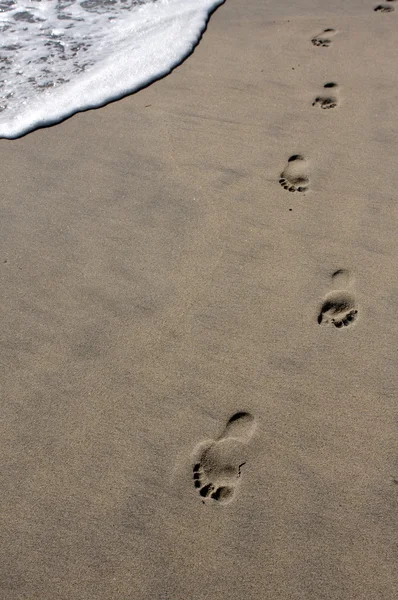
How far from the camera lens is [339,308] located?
231 cm

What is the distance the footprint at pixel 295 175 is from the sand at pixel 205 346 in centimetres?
1

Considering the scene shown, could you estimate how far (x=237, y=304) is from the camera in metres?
2.37

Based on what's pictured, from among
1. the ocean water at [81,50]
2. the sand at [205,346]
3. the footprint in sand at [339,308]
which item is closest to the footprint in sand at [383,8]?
the sand at [205,346]

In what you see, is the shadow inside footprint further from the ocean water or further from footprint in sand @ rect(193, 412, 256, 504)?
the ocean water

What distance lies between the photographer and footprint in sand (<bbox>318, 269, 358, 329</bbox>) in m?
2.28

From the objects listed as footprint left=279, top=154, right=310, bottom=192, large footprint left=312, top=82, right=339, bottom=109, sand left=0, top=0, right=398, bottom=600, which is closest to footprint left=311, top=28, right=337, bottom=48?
sand left=0, top=0, right=398, bottom=600

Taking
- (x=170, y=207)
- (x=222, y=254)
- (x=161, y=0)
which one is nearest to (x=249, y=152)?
(x=170, y=207)

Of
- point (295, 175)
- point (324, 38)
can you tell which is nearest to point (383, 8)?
point (324, 38)

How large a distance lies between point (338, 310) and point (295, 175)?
866mm

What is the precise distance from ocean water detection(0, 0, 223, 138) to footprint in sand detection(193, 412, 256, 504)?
217 centimetres

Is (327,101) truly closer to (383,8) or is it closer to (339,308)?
(383,8)

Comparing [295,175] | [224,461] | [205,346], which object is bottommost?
[224,461]

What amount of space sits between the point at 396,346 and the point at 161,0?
3.64 metres

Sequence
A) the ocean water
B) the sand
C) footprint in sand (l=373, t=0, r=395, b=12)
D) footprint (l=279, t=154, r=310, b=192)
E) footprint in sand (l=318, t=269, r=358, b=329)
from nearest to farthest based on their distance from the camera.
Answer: the sand → footprint in sand (l=318, t=269, r=358, b=329) → footprint (l=279, t=154, r=310, b=192) → the ocean water → footprint in sand (l=373, t=0, r=395, b=12)
